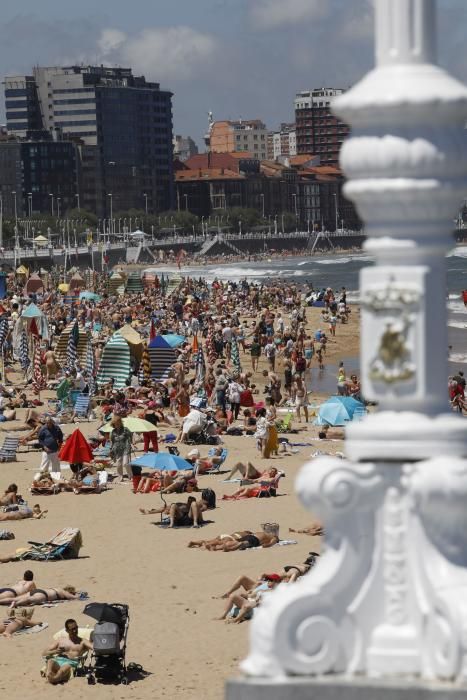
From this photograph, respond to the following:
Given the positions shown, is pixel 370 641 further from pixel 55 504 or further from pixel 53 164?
pixel 53 164

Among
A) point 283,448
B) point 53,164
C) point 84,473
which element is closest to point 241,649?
point 84,473

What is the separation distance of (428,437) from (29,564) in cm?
1344

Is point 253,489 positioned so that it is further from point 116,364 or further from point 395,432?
point 395,432

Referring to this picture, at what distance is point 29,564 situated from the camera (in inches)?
634

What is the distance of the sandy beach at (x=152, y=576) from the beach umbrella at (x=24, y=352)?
504 inches

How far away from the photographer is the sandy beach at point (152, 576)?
Answer: 1179cm

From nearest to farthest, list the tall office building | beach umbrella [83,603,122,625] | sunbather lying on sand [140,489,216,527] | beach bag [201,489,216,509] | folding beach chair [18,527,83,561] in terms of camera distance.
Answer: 1. beach umbrella [83,603,122,625]
2. folding beach chair [18,527,83,561]
3. sunbather lying on sand [140,489,216,527]
4. beach bag [201,489,216,509]
5. the tall office building

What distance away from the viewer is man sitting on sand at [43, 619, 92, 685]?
11727 mm

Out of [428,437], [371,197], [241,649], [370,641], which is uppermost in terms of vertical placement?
[371,197]

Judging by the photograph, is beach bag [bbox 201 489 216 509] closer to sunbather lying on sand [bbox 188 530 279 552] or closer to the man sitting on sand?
sunbather lying on sand [bbox 188 530 279 552]

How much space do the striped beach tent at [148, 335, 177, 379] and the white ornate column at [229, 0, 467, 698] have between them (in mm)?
29442

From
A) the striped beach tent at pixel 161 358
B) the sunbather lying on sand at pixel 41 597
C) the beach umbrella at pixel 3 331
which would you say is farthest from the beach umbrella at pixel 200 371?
the sunbather lying on sand at pixel 41 597


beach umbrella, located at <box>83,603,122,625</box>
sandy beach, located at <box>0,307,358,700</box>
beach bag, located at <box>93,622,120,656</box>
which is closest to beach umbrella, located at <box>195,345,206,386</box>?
sandy beach, located at <box>0,307,358,700</box>

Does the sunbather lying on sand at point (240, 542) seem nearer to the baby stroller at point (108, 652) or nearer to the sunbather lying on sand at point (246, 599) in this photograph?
the sunbather lying on sand at point (246, 599)
